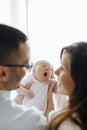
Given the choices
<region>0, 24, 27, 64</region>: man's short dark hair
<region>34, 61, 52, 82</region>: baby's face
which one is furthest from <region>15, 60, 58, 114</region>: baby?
<region>0, 24, 27, 64</region>: man's short dark hair

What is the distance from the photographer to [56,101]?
149cm

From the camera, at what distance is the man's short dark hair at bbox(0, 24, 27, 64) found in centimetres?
76

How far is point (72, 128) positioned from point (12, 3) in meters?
1.35

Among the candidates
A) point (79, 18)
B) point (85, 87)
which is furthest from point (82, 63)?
point (79, 18)

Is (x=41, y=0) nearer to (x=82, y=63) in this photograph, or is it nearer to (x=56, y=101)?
(x=56, y=101)

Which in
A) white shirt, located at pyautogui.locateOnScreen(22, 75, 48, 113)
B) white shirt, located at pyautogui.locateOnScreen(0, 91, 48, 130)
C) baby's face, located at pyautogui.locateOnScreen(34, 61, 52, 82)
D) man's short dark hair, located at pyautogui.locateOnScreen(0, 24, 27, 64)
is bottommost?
white shirt, located at pyautogui.locateOnScreen(22, 75, 48, 113)

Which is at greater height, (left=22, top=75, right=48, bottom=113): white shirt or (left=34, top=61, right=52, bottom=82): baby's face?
(left=34, top=61, right=52, bottom=82): baby's face

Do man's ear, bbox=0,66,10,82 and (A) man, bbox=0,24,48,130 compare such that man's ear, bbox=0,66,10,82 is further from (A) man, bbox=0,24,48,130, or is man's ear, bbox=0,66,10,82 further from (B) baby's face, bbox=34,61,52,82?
(B) baby's face, bbox=34,61,52,82

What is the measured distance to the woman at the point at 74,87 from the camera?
80 cm

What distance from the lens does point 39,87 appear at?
5.01 ft

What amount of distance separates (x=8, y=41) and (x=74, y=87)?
0.25 meters

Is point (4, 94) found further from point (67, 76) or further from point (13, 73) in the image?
point (67, 76)

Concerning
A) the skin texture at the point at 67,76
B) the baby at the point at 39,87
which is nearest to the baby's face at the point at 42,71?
the baby at the point at 39,87

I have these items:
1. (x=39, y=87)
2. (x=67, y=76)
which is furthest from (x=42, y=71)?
(x=67, y=76)
